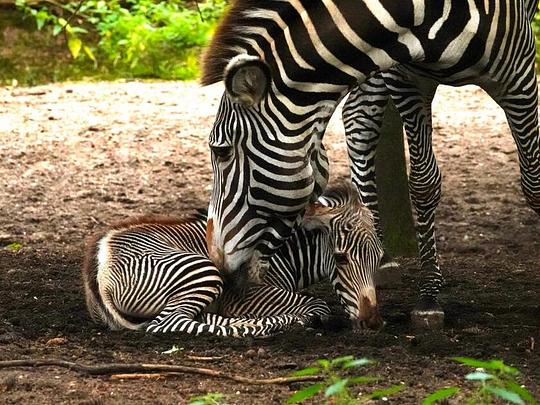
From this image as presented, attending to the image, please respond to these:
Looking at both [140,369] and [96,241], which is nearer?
[140,369]

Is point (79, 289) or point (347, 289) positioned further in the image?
point (79, 289)

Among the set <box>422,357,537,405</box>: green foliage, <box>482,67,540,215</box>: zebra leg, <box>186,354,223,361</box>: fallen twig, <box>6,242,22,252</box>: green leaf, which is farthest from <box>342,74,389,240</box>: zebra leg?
<box>422,357,537,405</box>: green foliage

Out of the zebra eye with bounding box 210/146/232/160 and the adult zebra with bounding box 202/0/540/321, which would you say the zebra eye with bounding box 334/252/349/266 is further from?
the zebra eye with bounding box 210/146/232/160

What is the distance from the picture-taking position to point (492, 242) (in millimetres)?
10453

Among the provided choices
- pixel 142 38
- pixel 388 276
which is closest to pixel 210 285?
pixel 388 276

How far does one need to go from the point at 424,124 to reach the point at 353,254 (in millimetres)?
1169

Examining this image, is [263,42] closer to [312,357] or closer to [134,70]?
[312,357]

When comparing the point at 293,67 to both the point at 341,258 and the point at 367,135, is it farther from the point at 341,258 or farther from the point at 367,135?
→ the point at 367,135

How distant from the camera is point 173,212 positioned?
37.2ft

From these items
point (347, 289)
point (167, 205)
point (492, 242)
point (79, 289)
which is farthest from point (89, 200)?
point (347, 289)

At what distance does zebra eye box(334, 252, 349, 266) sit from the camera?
7.34 metres

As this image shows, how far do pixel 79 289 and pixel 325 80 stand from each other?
3240 millimetres

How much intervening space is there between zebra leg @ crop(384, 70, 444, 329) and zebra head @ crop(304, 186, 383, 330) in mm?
481

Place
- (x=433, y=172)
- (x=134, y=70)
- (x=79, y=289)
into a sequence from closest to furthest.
→ (x=433, y=172)
(x=79, y=289)
(x=134, y=70)
